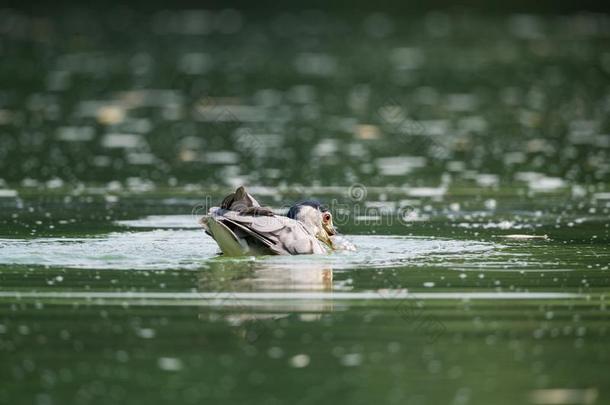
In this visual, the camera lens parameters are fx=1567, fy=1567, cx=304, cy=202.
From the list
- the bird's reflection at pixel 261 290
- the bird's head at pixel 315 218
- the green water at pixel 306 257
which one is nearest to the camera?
the green water at pixel 306 257

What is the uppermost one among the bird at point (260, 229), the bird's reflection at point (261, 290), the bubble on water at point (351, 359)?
the bird at point (260, 229)

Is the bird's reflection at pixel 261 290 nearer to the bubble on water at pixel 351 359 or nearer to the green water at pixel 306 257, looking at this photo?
the green water at pixel 306 257

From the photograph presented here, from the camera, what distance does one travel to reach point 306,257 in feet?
44.3

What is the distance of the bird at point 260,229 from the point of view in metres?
13.1

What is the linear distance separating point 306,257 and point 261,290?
5.02ft

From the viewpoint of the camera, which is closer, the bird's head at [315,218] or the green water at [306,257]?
the green water at [306,257]

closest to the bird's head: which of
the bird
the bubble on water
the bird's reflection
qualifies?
the bird

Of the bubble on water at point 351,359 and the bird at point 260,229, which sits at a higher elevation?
the bird at point 260,229

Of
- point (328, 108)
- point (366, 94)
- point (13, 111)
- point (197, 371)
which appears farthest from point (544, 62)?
point (197, 371)

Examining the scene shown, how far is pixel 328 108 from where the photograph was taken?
32031 mm

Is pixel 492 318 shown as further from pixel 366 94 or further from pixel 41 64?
pixel 41 64

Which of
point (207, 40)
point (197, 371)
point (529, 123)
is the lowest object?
point (197, 371)

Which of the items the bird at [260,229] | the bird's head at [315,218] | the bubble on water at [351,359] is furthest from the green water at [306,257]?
the bird's head at [315,218]

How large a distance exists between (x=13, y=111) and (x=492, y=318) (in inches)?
835
